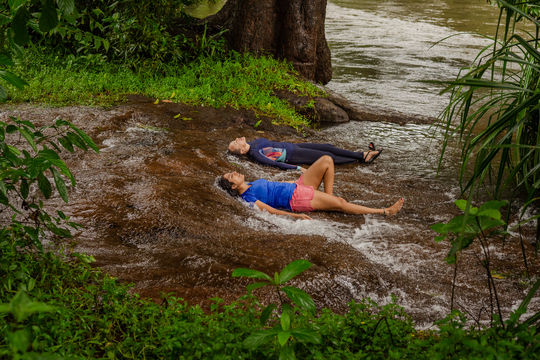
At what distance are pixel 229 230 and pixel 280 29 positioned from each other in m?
6.68

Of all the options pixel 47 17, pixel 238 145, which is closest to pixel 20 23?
pixel 47 17

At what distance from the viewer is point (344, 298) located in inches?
120

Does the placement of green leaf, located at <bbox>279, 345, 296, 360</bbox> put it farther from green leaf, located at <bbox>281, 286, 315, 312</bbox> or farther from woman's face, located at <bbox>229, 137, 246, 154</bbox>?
woman's face, located at <bbox>229, 137, 246, 154</bbox>

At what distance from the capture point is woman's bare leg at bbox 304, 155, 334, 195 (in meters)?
4.88

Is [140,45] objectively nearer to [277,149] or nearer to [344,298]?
[277,149]

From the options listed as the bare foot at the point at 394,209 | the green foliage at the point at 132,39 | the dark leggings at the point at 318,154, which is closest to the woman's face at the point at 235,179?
the bare foot at the point at 394,209

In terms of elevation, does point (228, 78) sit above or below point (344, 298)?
above

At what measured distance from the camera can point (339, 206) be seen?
4.66 meters

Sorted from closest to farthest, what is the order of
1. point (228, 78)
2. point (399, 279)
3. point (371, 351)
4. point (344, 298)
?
1. point (371, 351)
2. point (344, 298)
3. point (399, 279)
4. point (228, 78)

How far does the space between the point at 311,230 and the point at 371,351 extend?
7.84 ft

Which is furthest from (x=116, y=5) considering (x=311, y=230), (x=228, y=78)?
(x=311, y=230)

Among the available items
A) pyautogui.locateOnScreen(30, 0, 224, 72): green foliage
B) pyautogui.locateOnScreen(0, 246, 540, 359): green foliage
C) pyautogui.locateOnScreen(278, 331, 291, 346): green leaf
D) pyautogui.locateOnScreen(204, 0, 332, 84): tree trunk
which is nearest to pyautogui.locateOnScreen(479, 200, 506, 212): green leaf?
pyautogui.locateOnScreen(0, 246, 540, 359): green foliage

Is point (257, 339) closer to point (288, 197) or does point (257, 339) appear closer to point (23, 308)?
point (23, 308)

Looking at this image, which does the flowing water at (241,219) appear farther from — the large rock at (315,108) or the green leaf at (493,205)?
the green leaf at (493,205)
